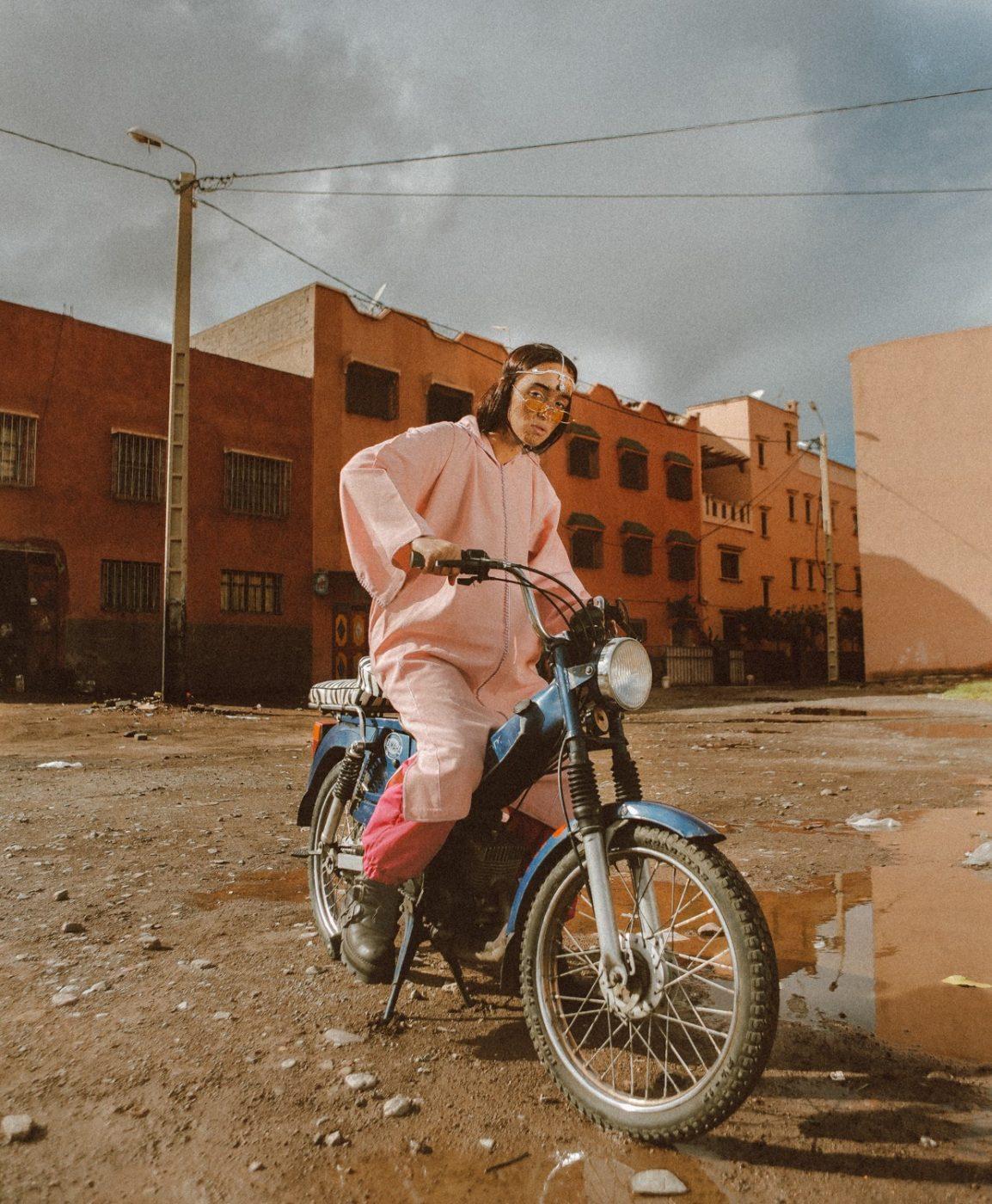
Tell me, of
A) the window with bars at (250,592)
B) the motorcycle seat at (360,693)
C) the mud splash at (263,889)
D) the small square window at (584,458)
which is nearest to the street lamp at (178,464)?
the window with bars at (250,592)

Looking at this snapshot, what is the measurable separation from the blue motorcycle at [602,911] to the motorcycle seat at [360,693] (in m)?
0.20

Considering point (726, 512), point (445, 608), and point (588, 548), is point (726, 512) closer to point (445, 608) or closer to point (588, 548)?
point (588, 548)

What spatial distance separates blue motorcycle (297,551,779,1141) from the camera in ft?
6.80

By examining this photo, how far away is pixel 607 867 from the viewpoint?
2.29 metres

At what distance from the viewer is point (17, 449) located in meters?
19.2

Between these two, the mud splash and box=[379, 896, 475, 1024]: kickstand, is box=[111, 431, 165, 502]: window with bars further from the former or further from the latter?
box=[379, 896, 475, 1024]: kickstand

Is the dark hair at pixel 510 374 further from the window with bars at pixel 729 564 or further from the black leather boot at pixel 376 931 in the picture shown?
the window with bars at pixel 729 564

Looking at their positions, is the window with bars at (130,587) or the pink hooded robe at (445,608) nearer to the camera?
the pink hooded robe at (445,608)

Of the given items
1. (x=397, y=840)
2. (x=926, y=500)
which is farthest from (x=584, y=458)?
(x=397, y=840)

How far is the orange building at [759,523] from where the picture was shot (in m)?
37.9

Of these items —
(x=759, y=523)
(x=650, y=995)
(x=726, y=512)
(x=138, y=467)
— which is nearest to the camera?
(x=650, y=995)

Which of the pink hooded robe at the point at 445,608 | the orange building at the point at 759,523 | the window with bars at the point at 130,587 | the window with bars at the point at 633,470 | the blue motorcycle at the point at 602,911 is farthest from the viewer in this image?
the orange building at the point at 759,523

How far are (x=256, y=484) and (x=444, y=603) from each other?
21.2 meters

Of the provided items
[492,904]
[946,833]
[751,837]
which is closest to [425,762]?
[492,904]
